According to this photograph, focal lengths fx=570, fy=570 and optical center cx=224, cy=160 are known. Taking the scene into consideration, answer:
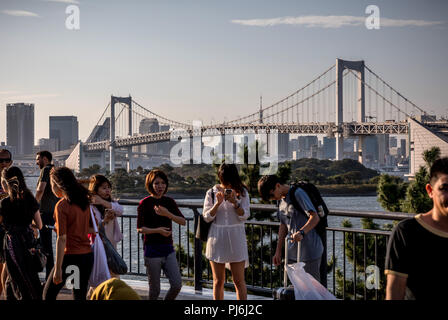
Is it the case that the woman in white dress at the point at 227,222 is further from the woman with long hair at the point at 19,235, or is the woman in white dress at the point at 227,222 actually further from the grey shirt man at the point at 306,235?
the woman with long hair at the point at 19,235

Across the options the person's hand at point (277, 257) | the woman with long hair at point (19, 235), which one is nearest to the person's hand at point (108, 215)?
the woman with long hair at point (19, 235)

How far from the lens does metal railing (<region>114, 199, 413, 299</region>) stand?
4.49 metres

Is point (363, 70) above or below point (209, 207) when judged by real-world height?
above

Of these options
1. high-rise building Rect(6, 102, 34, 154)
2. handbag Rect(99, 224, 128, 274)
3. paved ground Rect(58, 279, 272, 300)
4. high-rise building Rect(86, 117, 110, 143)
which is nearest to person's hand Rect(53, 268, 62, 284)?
handbag Rect(99, 224, 128, 274)

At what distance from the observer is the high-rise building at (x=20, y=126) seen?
1560 inches

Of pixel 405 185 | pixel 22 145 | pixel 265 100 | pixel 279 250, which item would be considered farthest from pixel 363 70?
pixel 279 250

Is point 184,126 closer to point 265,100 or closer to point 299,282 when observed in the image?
point 265,100

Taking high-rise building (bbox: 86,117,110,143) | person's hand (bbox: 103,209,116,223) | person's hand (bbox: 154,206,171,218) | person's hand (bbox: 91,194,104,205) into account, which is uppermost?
high-rise building (bbox: 86,117,110,143)

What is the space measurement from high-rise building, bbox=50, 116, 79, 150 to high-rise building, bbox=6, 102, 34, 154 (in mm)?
14855

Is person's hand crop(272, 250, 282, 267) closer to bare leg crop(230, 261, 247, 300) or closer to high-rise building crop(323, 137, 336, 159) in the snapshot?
bare leg crop(230, 261, 247, 300)

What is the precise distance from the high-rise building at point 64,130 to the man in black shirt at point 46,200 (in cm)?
5540

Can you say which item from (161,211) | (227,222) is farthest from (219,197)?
(161,211)
